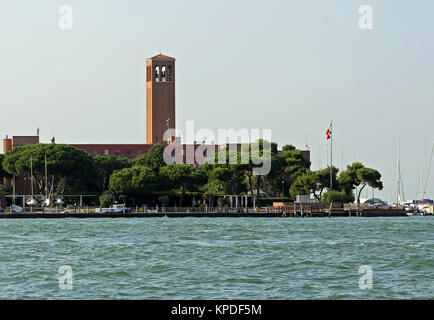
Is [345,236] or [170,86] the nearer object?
[345,236]

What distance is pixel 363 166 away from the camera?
371 ft

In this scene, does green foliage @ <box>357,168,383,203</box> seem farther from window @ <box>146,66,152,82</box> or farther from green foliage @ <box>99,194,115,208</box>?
window @ <box>146,66,152,82</box>

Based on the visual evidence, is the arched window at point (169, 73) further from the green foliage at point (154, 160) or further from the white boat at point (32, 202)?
the white boat at point (32, 202)

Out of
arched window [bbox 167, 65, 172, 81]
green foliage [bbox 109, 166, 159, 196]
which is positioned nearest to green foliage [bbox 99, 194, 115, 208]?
green foliage [bbox 109, 166, 159, 196]

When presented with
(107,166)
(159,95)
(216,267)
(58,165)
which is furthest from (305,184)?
(216,267)

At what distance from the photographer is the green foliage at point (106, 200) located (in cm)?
10631

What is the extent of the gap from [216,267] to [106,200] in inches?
2901

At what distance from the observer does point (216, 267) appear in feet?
112

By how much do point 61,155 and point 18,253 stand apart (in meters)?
70.1

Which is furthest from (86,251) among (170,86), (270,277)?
(170,86)

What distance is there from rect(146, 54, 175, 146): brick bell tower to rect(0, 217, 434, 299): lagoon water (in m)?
92.8

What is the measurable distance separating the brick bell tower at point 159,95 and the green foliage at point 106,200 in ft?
133

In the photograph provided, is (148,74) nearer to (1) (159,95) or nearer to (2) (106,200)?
(1) (159,95)
